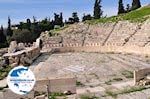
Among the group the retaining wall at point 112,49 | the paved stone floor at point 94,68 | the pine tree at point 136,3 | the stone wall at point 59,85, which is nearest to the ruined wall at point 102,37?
the retaining wall at point 112,49

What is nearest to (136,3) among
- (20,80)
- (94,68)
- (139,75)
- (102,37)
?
(102,37)

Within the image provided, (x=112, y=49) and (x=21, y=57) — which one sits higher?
(x=112, y=49)

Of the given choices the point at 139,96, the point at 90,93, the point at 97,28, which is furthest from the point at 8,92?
the point at 97,28

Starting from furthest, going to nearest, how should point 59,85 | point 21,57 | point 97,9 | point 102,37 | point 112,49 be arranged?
point 97,9, point 102,37, point 112,49, point 21,57, point 59,85

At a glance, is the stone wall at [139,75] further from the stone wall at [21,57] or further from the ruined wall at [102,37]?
the ruined wall at [102,37]

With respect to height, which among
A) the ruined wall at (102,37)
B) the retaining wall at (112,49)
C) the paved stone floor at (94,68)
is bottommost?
the paved stone floor at (94,68)

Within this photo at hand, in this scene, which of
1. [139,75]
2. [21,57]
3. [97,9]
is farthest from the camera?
[97,9]

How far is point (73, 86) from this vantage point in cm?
2730

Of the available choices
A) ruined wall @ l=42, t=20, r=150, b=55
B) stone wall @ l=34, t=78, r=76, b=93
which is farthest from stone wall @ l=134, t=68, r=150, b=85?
ruined wall @ l=42, t=20, r=150, b=55

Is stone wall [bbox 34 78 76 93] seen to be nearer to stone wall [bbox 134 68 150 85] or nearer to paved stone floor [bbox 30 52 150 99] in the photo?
paved stone floor [bbox 30 52 150 99]

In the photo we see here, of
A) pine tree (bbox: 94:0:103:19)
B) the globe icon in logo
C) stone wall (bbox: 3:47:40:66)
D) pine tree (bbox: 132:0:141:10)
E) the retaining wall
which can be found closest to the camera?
A: the globe icon in logo

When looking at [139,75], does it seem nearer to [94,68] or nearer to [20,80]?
[94,68]

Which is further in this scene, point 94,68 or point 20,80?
point 94,68

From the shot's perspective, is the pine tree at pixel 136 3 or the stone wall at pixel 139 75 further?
the pine tree at pixel 136 3
